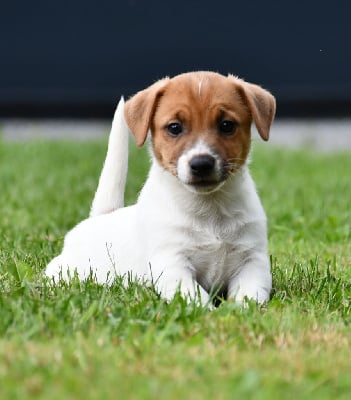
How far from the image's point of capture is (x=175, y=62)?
515 inches

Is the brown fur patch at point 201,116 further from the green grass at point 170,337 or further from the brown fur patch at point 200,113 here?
the green grass at point 170,337

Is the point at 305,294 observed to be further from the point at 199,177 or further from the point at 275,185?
the point at 275,185

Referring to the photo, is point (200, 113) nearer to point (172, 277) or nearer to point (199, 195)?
point (199, 195)

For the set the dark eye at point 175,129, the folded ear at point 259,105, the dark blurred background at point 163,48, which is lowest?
the dark blurred background at point 163,48

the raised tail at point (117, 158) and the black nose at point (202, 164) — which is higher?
the black nose at point (202, 164)

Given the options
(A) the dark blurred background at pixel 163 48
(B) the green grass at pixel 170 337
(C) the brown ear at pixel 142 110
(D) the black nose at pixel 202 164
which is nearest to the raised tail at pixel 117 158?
(C) the brown ear at pixel 142 110

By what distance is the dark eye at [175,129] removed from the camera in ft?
12.8

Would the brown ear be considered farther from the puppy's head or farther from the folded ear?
the folded ear

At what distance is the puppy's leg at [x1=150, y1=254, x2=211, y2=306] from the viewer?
150 inches

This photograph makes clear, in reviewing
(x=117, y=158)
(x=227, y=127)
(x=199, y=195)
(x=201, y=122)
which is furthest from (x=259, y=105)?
(x=117, y=158)

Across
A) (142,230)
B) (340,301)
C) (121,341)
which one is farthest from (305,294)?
(121,341)

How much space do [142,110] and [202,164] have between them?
0.52 meters

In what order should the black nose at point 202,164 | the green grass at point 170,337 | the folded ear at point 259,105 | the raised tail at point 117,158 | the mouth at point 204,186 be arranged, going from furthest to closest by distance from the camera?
the raised tail at point 117,158 < the folded ear at point 259,105 < the mouth at point 204,186 < the black nose at point 202,164 < the green grass at point 170,337

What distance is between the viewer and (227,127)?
3.91 m
